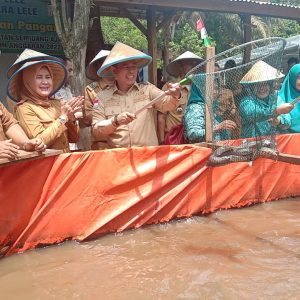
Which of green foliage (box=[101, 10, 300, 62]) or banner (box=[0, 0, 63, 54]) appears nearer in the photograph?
banner (box=[0, 0, 63, 54])

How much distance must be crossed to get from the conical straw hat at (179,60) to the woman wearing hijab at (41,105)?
1726mm

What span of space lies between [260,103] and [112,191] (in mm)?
1589

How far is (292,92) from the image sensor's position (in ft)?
16.9

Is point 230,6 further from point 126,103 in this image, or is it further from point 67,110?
point 67,110

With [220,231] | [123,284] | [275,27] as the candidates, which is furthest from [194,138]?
[275,27]

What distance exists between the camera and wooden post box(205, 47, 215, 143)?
4.04 metres

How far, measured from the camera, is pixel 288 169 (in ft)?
16.9

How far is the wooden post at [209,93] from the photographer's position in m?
4.04

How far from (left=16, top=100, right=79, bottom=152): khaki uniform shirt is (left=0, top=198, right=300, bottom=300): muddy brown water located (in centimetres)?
92

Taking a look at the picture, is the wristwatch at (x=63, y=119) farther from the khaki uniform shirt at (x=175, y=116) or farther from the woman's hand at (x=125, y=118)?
the khaki uniform shirt at (x=175, y=116)

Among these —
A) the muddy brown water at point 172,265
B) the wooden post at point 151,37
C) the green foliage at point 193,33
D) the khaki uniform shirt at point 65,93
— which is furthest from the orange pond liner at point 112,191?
the green foliage at point 193,33

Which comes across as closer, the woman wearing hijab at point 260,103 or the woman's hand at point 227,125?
the woman wearing hijab at point 260,103

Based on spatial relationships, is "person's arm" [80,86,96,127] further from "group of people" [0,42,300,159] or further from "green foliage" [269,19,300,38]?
"green foliage" [269,19,300,38]

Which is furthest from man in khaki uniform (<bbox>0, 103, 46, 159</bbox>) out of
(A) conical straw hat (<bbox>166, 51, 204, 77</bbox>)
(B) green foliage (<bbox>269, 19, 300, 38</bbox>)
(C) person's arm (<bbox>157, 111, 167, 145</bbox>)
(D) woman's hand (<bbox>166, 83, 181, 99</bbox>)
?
(B) green foliage (<bbox>269, 19, 300, 38</bbox>)
